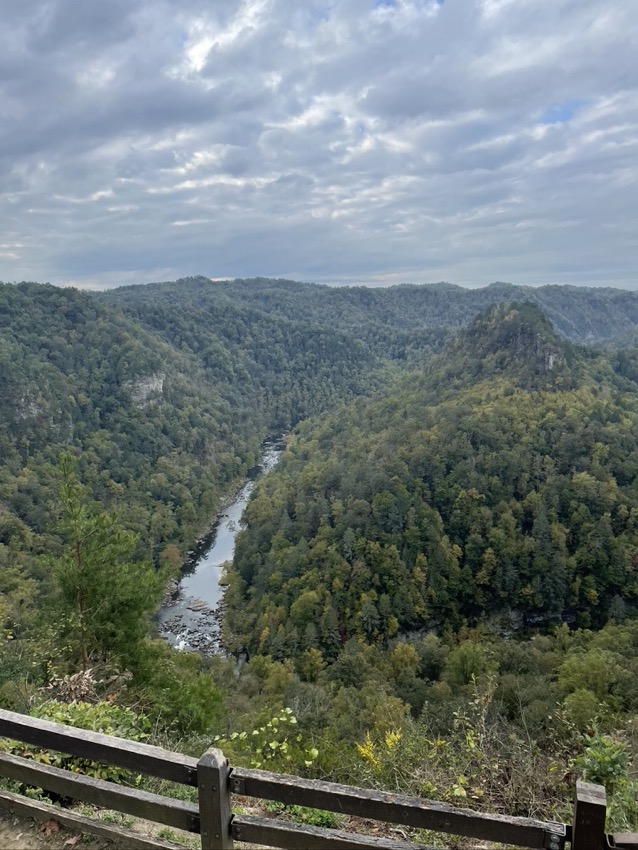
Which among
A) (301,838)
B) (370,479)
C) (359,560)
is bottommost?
(359,560)

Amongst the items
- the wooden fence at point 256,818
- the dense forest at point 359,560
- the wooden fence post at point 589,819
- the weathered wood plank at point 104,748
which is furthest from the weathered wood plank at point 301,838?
the dense forest at point 359,560

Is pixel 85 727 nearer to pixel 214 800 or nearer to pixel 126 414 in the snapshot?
pixel 214 800

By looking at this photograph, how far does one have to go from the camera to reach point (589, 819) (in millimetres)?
3207

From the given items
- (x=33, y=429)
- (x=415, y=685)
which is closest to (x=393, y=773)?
(x=415, y=685)

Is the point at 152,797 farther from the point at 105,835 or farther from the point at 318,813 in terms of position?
the point at 318,813

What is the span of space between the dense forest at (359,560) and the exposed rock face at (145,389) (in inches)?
22.4

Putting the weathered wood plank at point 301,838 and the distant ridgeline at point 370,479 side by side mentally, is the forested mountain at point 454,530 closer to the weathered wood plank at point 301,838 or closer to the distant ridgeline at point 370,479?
the distant ridgeline at point 370,479

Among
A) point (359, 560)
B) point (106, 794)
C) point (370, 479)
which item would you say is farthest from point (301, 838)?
point (370, 479)

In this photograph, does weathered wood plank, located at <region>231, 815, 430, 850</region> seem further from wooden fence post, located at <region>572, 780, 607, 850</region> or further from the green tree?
the green tree

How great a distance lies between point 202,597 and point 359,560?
1967 centimetres

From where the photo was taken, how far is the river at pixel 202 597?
52147mm

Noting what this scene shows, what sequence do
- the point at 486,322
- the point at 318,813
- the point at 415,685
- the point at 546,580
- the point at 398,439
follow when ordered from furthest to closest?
1. the point at 486,322
2. the point at 398,439
3. the point at 546,580
4. the point at 415,685
5. the point at 318,813

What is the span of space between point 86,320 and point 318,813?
144893 mm

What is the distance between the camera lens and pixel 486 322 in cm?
11375
